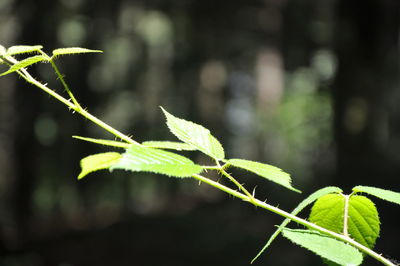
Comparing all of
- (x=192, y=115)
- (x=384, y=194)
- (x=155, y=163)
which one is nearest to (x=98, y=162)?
(x=155, y=163)

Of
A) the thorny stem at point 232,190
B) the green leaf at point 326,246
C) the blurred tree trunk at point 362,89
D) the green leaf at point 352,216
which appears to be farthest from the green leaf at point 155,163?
the blurred tree trunk at point 362,89

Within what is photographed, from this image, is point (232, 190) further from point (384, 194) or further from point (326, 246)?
point (384, 194)

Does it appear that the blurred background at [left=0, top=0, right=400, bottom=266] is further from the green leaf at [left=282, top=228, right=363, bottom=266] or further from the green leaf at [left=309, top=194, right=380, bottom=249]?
the green leaf at [left=282, top=228, right=363, bottom=266]

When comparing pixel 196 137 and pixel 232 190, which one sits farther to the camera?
pixel 196 137

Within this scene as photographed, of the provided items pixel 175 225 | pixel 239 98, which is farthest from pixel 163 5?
pixel 175 225

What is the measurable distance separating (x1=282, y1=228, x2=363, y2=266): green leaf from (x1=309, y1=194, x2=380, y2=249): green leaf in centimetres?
10

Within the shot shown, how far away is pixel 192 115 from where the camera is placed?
18469 millimetres

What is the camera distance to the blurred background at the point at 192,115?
714 cm

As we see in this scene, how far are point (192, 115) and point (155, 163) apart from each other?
1802 centimetres

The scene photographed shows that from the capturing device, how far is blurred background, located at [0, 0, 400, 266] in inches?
281

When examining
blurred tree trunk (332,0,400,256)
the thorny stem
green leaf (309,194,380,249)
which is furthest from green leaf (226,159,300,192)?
blurred tree trunk (332,0,400,256)

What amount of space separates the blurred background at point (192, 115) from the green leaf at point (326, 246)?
667 cm

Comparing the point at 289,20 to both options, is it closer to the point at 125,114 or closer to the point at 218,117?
the point at 218,117

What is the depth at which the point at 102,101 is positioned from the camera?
16.5 metres
